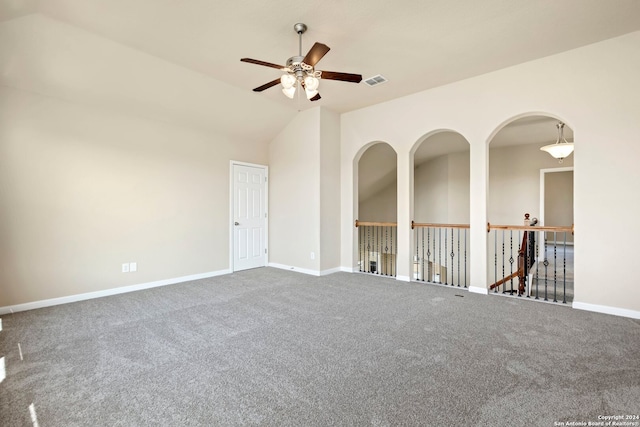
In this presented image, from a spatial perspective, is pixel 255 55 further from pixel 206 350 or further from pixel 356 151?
pixel 206 350

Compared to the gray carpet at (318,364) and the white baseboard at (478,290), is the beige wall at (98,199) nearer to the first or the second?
the gray carpet at (318,364)

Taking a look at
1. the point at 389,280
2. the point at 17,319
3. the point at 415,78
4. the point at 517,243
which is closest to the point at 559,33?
the point at 415,78

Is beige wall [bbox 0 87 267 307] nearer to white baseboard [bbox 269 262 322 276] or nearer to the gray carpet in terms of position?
the gray carpet

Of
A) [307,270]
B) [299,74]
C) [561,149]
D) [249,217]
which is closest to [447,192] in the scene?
[561,149]

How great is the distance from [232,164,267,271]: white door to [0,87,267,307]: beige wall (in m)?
0.31

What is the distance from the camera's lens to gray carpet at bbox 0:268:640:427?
1.79m

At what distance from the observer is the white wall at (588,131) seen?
3.35m

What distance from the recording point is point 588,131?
11.7 feet

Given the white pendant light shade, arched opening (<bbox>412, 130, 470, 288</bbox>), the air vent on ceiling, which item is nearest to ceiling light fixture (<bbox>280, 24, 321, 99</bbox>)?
the air vent on ceiling

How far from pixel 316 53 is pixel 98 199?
361 centimetres

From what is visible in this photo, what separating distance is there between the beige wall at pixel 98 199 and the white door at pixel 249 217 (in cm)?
31

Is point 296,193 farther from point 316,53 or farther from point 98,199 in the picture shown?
point 316,53

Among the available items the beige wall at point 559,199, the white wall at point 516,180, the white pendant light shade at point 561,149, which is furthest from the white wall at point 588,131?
the beige wall at point 559,199

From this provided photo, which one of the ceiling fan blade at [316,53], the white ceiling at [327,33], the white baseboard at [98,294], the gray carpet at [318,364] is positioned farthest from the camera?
the white baseboard at [98,294]
